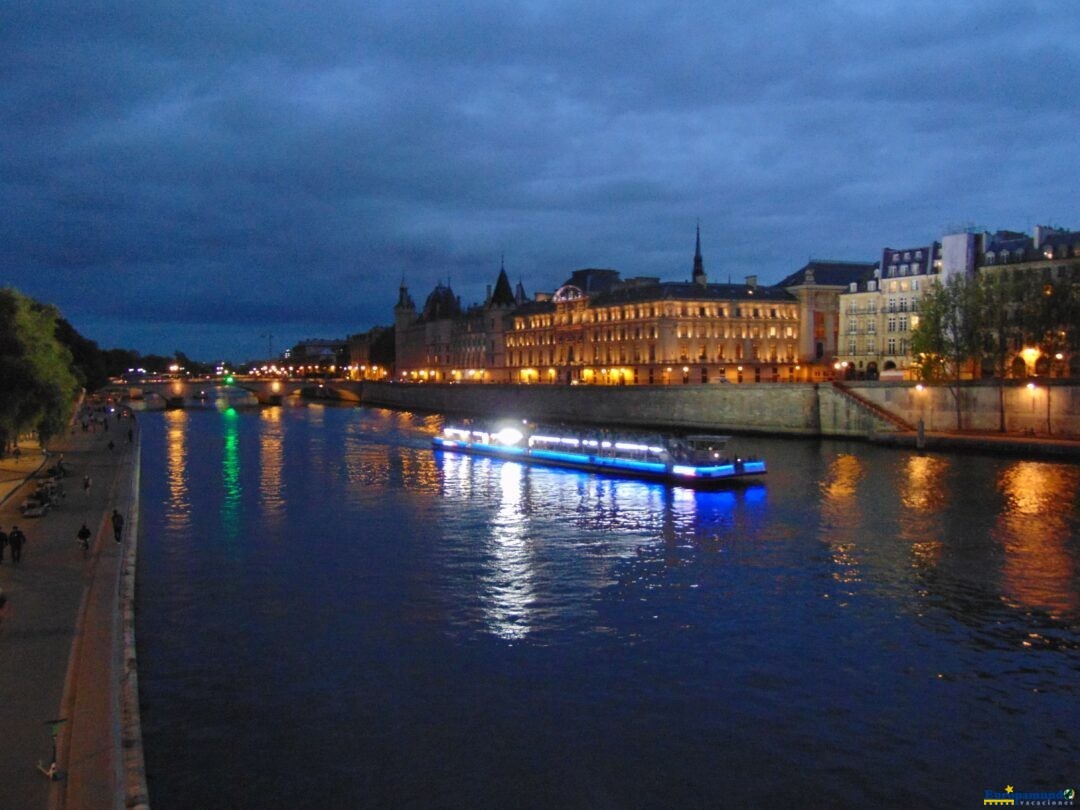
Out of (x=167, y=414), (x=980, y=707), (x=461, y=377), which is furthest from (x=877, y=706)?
(x=461, y=377)

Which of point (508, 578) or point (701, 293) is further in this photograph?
point (701, 293)

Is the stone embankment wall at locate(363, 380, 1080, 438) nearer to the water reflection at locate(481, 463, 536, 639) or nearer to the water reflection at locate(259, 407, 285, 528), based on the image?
the water reflection at locate(259, 407, 285, 528)

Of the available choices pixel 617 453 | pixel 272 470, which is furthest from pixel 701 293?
pixel 272 470

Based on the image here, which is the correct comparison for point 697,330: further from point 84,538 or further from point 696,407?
point 84,538

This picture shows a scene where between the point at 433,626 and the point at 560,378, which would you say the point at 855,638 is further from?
the point at 560,378

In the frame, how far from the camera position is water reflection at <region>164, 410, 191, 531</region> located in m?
38.5

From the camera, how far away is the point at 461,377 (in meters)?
157

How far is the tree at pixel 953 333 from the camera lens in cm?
6575

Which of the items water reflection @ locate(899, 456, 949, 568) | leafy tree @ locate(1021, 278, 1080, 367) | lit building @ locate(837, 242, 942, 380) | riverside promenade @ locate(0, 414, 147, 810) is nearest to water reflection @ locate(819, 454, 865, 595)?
water reflection @ locate(899, 456, 949, 568)

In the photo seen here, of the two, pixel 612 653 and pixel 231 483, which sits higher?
pixel 231 483

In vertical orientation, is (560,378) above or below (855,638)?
above

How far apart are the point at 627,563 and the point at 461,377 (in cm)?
12812

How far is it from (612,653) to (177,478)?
37.7 m

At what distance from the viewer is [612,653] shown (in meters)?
21.0
